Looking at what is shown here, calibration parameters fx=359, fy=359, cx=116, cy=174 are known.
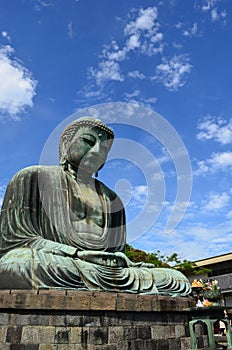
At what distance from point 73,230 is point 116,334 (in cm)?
223

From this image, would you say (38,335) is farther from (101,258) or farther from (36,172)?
(36,172)

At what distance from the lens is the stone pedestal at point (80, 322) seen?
4770 millimetres

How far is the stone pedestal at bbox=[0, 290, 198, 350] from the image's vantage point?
188 inches

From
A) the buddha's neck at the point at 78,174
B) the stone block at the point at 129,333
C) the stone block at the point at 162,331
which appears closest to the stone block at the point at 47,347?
the stone block at the point at 129,333

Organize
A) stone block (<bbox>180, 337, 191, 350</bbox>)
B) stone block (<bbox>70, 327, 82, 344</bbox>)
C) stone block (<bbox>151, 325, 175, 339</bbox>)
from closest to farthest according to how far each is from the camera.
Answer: stone block (<bbox>70, 327, 82, 344</bbox>) → stone block (<bbox>151, 325, 175, 339</bbox>) → stone block (<bbox>180, 337, 191, 350</bbox>)

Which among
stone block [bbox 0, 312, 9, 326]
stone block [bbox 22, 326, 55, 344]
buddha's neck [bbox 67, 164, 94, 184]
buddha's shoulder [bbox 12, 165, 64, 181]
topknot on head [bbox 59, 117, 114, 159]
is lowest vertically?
stone block [bbox 22, 326, 55, 344]

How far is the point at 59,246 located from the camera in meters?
5.95

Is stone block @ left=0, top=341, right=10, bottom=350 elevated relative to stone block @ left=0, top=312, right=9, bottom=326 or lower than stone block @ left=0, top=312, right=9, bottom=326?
lower

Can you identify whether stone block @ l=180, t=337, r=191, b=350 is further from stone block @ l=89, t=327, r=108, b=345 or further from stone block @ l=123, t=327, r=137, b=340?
stone block @ l=89, t=327, r=108, b=345

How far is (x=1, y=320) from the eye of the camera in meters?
4.89

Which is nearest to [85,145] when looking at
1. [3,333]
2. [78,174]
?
[78,174]

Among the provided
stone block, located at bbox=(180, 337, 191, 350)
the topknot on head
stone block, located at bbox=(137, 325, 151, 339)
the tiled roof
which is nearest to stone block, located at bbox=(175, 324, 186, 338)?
stone block, located at bbox=(180, 337, 191, 350)

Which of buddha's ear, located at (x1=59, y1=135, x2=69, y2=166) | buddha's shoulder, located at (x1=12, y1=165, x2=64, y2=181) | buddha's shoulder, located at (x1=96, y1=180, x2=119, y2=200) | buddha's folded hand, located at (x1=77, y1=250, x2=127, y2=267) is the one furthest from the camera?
buddha's shoulder, located at (x1=96, y1=180, x2=119, y2=200)

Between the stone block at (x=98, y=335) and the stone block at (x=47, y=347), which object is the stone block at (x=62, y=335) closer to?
the stone block at (x=47, y=347)
